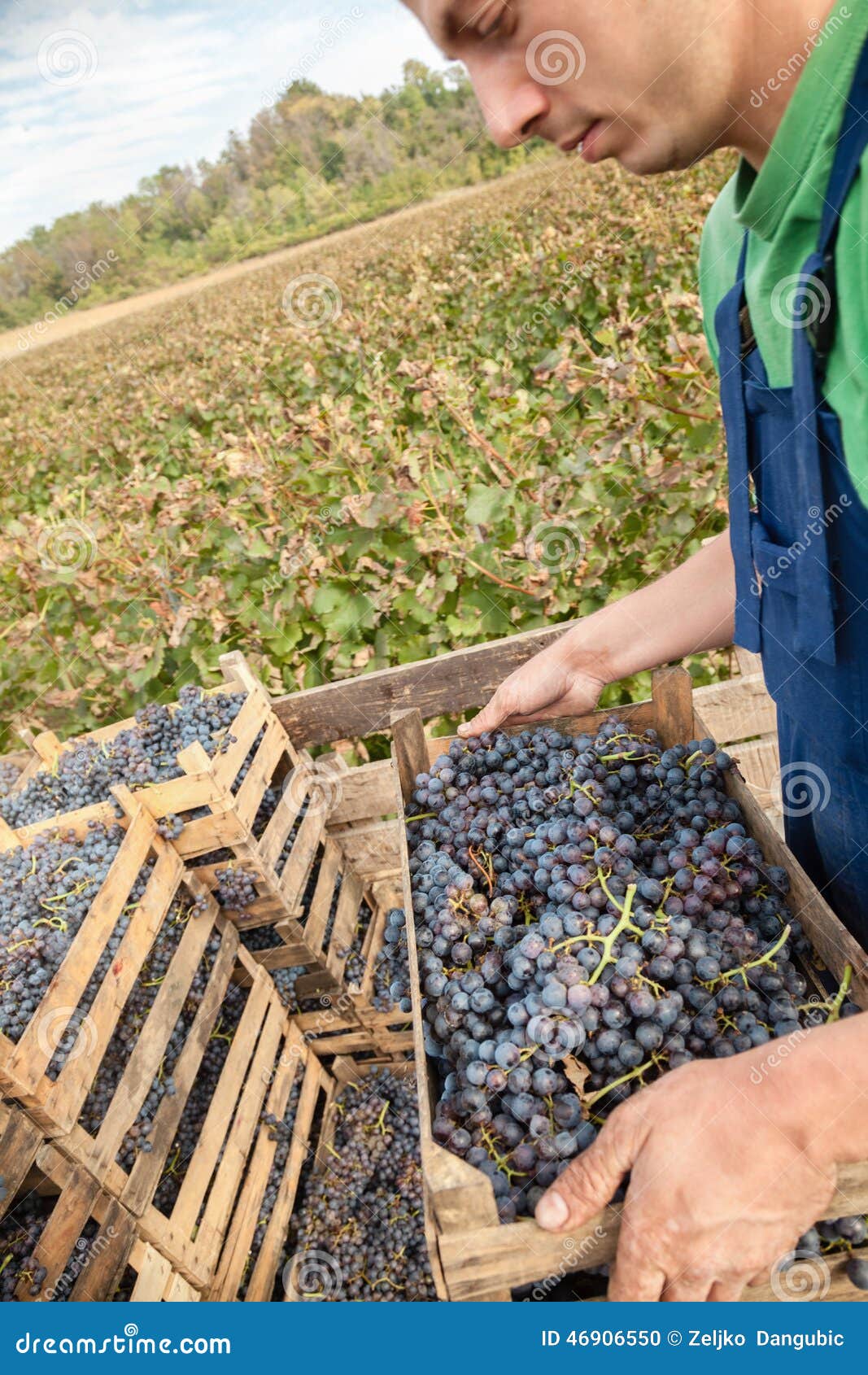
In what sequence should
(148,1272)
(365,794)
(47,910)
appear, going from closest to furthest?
(148,1272), (47,910), (365,794)

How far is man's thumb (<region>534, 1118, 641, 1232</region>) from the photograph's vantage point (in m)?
0.93

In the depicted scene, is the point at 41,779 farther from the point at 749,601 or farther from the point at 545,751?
the point at 749,601

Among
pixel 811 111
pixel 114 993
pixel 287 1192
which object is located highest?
pixel 811 111

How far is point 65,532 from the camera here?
13.1ft

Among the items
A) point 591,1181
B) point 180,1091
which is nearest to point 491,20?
point 591,1181

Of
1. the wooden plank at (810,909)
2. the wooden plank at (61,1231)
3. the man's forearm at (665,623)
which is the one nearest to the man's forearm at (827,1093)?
the wooden plank at (810,909)

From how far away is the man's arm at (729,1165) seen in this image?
0.87 metres

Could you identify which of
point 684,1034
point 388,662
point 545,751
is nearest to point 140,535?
point 388,662

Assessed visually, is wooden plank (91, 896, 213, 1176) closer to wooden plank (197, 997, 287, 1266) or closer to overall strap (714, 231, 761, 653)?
wooden plank (197, 997, 287, 1266)

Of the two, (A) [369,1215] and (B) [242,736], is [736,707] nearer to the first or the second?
(B) [242,736]

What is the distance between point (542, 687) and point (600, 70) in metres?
1.27

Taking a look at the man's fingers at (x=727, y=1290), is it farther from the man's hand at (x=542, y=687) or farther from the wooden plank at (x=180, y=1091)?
the wooden plank at (x=180, y=1091)

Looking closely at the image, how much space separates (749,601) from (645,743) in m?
0.46

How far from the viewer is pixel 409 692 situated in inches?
107
